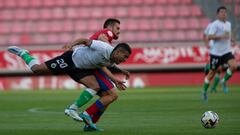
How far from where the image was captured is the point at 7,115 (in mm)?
13586

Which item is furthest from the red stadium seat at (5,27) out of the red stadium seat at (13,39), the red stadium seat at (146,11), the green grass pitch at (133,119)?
the green grass pitch at (133,119)

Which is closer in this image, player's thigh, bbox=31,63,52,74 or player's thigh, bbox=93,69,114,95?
player's thigh, bbox=93,69,114,95

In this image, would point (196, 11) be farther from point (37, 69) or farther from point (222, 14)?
point (37, 69)

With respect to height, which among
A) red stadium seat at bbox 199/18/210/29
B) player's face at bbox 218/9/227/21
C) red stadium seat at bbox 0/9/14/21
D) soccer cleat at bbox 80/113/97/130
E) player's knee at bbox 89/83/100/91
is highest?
player's knee at bbox 89/83/100/91

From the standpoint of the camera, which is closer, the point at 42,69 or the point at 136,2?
the point at 42,69

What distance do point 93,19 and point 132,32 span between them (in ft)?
5.55

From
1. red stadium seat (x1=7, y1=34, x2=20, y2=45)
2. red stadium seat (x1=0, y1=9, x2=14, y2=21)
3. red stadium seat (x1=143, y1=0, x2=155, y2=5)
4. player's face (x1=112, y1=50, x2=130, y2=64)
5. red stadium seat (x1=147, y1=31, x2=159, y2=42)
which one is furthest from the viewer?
red stadium seat (x1=143, y1=0, x2=155, y2=5)

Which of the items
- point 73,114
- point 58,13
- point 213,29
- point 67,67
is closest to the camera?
point 73,114

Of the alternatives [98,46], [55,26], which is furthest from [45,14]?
[98,46]

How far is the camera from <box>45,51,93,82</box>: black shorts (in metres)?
10.4

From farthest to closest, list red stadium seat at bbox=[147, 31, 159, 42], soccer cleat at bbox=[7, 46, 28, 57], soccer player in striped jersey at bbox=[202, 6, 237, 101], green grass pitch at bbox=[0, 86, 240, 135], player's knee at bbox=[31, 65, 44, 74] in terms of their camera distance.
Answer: red stadium seat at bbox=[147, 31, 159, 42] < soccer player in striped jersey at bbox=[202, 6, 237, 101] < soccer cleat at bbox=[7, 46, 28, 57] < player's knee at bbox=[31, 65, 44, 74] < green grass pitch at bbox=[0, 86, 240, 135]

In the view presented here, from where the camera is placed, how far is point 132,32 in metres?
30.6

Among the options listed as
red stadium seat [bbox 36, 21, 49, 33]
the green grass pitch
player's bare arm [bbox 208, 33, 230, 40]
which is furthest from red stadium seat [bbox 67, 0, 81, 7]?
the green grass pitch

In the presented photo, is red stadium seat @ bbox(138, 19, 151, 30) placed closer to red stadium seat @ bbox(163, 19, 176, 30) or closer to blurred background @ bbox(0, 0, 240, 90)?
blurred background @ bbox(0, 0, 240, 90)
